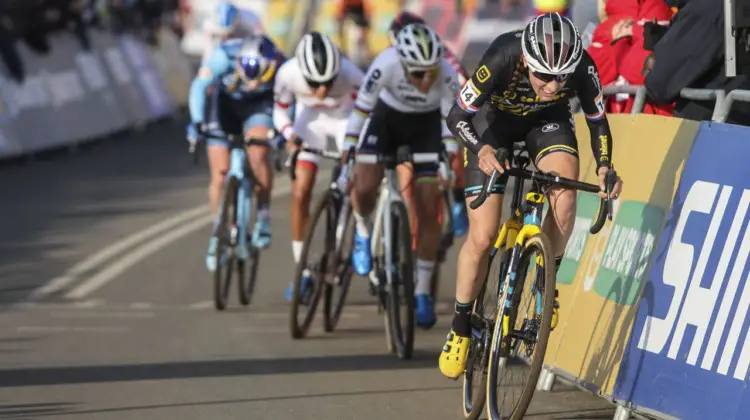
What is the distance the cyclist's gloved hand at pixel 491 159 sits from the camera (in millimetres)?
8000

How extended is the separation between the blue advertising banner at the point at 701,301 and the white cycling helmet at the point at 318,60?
14.8 feet

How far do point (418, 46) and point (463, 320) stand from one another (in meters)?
2.96

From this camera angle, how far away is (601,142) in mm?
8242

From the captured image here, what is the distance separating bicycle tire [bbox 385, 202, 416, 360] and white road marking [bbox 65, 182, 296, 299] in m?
3.70

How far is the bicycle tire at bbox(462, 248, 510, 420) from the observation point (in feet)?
27.5

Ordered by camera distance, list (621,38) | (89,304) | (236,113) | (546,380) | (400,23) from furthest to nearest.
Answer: (236,113), (400,23), (89,304), (621,38), (546,380)

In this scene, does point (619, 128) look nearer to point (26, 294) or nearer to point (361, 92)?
point (361, 92)

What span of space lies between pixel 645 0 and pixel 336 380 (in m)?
3.03

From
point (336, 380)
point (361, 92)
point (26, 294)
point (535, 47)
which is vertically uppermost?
point (535, 47)

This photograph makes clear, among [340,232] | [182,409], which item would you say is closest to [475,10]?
[340,232]

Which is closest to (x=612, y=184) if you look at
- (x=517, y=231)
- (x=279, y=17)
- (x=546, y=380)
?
(x=517, y=231)

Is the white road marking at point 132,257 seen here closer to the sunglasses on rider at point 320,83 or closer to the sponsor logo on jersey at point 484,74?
the sunglasses on rider at point 320,83

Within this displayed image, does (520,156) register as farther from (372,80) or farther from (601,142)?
(372,80)

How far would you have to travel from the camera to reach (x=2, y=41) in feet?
73.1
